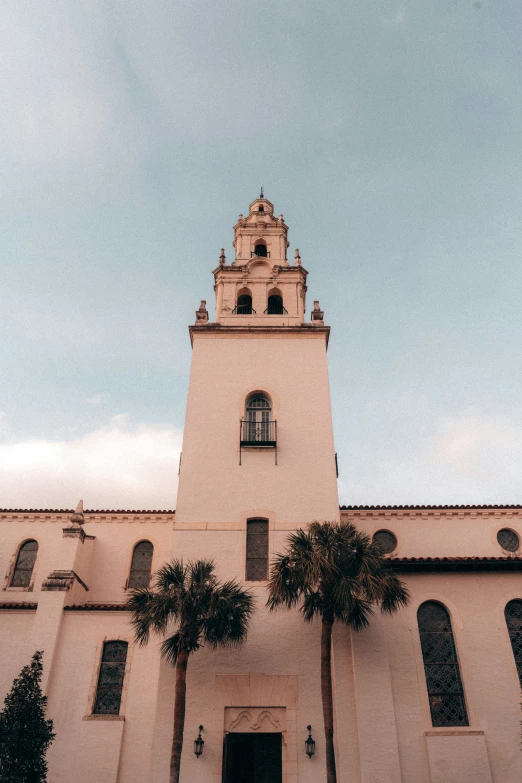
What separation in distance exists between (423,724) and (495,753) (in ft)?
6.32

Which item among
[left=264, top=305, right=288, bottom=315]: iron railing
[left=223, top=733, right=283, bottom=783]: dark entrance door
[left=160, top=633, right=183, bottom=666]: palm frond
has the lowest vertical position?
[left=223, top=733, right=283, bottom=783]: dark entrance door

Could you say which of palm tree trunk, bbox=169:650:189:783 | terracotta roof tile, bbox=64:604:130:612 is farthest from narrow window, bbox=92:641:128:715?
palm tree trunk, bbox=169:650:189:783

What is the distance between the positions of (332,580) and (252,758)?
5542 mm

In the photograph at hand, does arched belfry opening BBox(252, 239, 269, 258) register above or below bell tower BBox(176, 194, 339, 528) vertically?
above

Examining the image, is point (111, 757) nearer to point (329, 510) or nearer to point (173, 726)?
point (173, 726)

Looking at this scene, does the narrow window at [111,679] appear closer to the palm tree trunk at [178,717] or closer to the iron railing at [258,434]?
the palm tree trunk at [178,717]

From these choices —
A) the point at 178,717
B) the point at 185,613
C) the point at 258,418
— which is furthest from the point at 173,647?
the point at 258,418

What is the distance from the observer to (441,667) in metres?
16.2

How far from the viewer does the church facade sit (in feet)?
49.6

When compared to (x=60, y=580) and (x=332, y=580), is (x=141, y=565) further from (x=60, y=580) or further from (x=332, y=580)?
(x=332, y=580)

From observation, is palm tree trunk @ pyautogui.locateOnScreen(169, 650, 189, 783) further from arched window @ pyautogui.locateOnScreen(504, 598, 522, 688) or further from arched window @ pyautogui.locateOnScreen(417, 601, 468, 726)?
arched window @ pyautogui.locateOnScreen(504, 598, 522, 688)

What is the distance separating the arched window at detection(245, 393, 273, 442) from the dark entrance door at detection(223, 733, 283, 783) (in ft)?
29.7

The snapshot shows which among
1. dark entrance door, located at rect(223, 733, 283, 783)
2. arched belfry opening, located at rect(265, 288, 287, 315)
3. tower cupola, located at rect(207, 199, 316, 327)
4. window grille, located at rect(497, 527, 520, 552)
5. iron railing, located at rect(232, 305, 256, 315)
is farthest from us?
arched belfry opening, located at rect(265, 288, 287, 315)

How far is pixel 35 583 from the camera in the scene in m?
22.9
